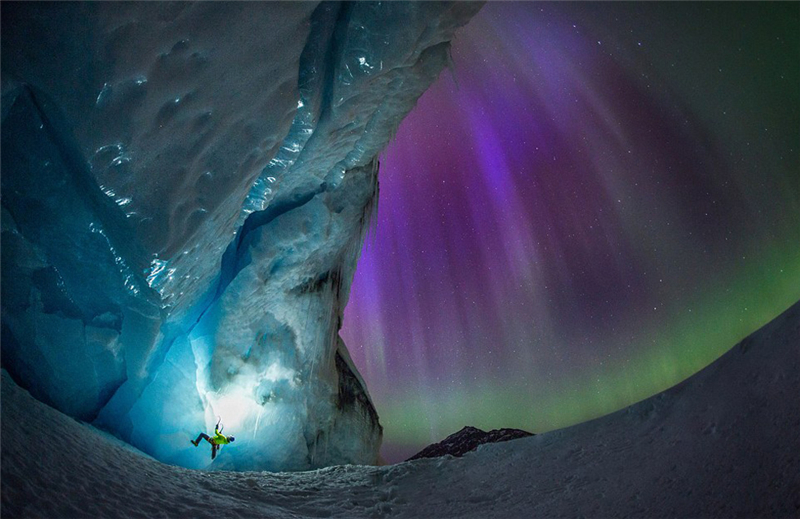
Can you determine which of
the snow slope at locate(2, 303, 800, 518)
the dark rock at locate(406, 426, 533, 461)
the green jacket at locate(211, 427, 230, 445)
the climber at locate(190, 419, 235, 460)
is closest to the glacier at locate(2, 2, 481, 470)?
the climber at locate(190, 419, 235, 460)

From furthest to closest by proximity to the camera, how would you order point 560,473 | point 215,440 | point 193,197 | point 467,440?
point 467,440 → point 215,440 → point 193,197 → point 560,473

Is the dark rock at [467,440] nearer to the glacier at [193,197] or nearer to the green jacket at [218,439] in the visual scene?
the glacier at [193,197]

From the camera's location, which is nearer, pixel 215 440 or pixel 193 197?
pixel 193 197

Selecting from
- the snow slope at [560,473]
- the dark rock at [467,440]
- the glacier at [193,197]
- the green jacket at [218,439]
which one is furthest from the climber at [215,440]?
the dark rock at [467,440]

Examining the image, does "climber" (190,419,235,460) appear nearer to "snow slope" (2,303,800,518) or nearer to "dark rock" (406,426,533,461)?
"snow slope" (2,303,800,518)

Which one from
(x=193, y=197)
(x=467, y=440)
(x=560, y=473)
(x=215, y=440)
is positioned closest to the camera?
(x=560, y=473)

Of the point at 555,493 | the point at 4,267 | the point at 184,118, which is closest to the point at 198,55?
the point at 184,118

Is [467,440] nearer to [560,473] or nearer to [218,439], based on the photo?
[218,439]

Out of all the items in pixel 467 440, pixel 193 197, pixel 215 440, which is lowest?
pixel 215 440

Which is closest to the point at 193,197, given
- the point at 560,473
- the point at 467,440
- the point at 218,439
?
the point at 218,439
